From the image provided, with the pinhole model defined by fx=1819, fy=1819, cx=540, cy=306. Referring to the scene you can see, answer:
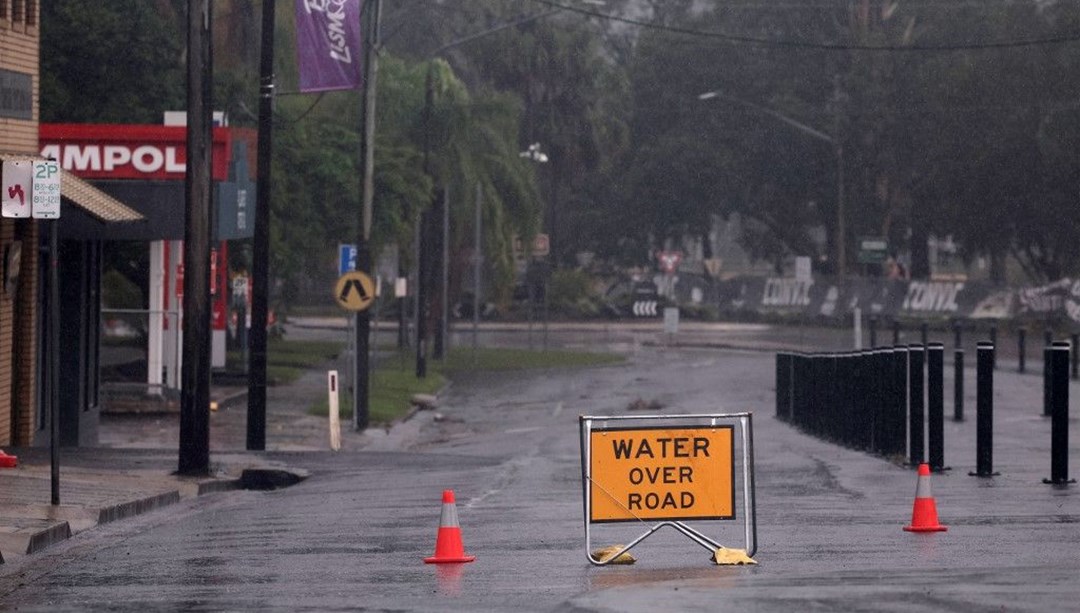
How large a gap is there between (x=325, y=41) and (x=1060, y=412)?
1268cm

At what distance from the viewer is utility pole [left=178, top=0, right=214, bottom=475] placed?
20.0 metres

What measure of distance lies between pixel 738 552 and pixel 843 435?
1259 centimetres

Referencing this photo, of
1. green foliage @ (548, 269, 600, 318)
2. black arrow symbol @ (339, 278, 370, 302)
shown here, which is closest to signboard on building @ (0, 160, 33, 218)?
black arrow symbol @ (339, 278, 370, 302)

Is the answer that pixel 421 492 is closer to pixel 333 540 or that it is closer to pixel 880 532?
pixel 333 540

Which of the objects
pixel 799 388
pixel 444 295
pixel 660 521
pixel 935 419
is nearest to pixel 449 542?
pixel 660 521

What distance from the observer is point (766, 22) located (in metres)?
80.8

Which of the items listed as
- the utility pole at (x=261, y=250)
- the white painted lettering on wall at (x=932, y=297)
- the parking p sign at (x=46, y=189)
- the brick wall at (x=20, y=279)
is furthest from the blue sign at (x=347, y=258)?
the white painted lettering on wall at (x=932, y=297)

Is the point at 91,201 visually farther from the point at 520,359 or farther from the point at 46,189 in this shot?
the point at 520,359

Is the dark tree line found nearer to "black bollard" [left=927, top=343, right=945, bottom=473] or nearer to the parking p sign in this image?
"black bollard" [left=927, top=343, right=945, bottom=473]

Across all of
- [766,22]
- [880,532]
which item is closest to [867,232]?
[766,22]

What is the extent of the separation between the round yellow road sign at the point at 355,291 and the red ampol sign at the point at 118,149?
3.24 m

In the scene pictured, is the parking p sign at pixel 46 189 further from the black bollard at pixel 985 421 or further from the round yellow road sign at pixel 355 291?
the round yellow road sign at pixel 355 291

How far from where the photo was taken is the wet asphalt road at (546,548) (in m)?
9.86

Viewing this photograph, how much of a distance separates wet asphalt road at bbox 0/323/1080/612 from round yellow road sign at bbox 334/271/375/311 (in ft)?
19.8
